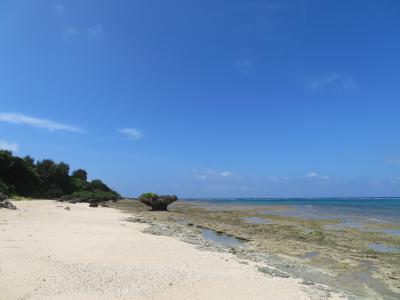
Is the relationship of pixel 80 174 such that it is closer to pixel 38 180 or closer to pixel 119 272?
pixel 38 180

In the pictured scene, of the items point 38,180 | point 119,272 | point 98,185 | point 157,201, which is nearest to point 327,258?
point 119,272

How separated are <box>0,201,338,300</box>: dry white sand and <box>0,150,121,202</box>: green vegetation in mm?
28467

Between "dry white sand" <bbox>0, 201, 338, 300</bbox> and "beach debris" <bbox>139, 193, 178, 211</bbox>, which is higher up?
"beach debris" <bbox>139, 193, 178, 211</bbox>

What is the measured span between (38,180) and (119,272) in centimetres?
5106

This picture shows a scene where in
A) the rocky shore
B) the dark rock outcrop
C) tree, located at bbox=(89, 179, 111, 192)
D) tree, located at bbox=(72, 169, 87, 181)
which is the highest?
tree, located at bbox=(72, 169, 87, 181)

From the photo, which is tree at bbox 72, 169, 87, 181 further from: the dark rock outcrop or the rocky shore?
the rocky shore

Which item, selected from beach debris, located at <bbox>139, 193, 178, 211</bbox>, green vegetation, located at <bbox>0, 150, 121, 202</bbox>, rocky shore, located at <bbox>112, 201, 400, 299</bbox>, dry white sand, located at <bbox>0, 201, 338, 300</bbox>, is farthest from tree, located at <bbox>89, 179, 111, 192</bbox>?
dry white sand, located at <bbox>0, 201, 338, 300</bbox>

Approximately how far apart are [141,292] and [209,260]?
15.5ft

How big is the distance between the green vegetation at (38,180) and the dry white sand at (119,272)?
28467 mm

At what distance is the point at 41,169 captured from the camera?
2522 inches

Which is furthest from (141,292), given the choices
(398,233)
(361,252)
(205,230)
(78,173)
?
(78,173)

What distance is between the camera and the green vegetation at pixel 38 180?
49125 mm

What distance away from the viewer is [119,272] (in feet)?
34.7

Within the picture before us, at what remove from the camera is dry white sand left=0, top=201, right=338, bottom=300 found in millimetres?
8914
